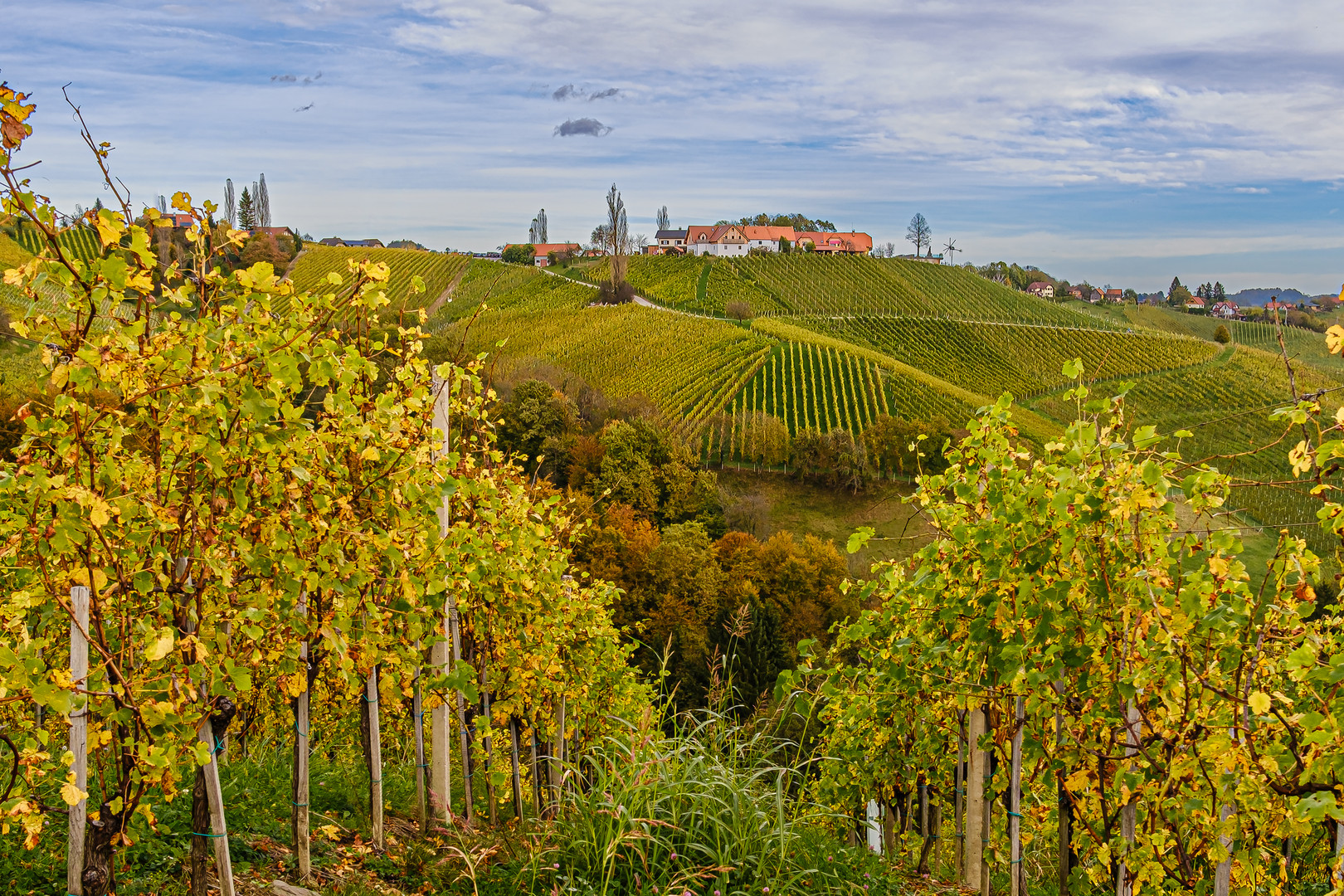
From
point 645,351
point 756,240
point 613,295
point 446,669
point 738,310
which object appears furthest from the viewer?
point 756,240

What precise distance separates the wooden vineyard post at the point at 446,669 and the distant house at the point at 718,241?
10028 centimetres

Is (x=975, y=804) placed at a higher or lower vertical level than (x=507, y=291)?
lower

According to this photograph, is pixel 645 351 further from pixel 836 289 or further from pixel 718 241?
pixel 718 241

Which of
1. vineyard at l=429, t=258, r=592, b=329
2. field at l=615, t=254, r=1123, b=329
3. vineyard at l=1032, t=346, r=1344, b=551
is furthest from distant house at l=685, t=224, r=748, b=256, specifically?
vineyard at l=1032, t=346, r=1344, b=551

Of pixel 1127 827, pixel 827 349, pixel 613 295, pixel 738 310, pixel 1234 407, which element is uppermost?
pixel 613 295

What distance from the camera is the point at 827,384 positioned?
53.3 m

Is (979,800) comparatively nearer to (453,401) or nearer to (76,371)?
(453,401)

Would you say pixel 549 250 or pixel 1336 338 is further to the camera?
pixel 549 250

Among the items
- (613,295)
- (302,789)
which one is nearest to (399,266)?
(613,295)

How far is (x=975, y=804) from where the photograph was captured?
16.7 ft

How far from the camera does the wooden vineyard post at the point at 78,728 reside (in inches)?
119

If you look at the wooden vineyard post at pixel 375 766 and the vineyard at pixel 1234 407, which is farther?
the vineyard at pixel 1234 407

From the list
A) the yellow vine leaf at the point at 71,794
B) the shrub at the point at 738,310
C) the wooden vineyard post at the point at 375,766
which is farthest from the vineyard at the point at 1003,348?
the yellow vine leaf at the point at 71,794

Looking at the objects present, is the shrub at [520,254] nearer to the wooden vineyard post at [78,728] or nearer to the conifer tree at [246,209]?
the conifer tree at [246,209]
